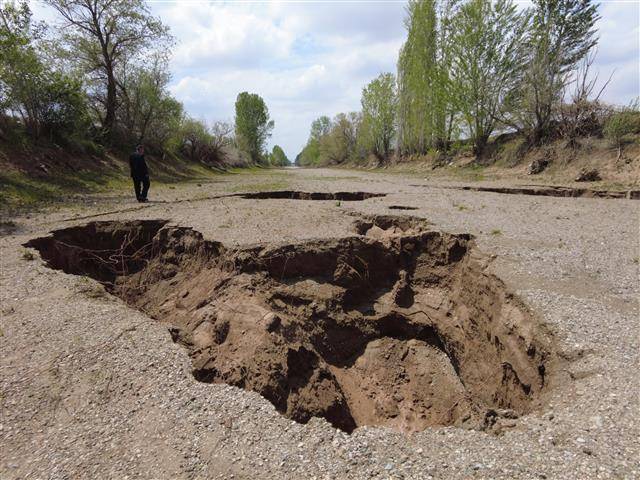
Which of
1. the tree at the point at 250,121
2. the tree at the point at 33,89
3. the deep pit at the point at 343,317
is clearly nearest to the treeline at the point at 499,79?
the deep pit at the point at 343,317

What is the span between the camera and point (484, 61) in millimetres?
24812

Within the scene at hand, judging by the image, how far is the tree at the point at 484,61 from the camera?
78.0 feet

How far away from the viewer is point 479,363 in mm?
5672

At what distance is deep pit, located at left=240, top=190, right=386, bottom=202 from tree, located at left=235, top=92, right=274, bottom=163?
172 feet

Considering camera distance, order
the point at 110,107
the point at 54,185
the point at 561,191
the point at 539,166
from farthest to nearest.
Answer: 1. the point at 110,107
2. the point at 539,166
3. the point at 54,185
4. the point at 561,191

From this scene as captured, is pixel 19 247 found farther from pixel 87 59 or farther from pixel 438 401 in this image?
pixel 87 59

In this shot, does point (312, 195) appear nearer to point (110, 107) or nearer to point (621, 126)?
point (621, 126)

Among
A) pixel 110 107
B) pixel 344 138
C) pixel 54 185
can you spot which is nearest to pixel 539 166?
pixel 54 185

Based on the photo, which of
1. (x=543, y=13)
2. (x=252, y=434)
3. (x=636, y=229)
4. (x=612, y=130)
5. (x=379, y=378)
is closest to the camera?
(x=252, y=434)

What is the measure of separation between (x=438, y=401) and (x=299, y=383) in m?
2.38

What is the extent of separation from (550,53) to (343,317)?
75.5 ft

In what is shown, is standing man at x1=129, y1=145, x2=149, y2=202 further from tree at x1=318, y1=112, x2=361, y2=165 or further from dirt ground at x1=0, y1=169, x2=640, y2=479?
tree at x1=318, y1=112, x2=361, y2=165

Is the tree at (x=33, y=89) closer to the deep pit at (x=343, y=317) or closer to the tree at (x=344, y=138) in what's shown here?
the deep pit at (x=343, y=317)

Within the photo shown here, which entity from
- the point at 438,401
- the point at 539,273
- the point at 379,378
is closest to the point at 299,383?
the point at 379,378
